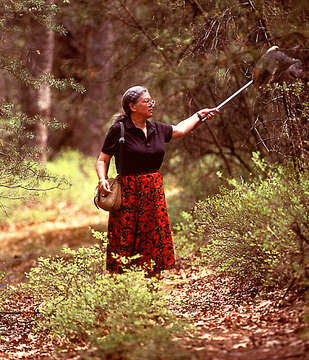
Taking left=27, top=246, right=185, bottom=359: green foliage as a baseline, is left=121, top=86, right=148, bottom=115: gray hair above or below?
above

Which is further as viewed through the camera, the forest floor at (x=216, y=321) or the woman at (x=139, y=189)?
the woman at (x=139, y=189)

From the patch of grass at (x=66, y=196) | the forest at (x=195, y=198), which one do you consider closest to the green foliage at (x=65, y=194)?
the patch of grass at (x=66, y=196)

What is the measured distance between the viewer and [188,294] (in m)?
6.50

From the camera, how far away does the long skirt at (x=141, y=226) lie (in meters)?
5.25

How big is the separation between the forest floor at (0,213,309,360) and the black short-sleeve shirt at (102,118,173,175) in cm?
133

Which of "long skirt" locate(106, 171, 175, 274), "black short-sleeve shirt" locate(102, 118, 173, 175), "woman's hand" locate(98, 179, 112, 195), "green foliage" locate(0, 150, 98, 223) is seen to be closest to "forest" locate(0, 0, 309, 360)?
"long skirt" locate(106, 171, 175, 274)

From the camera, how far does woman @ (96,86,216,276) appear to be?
5.21m

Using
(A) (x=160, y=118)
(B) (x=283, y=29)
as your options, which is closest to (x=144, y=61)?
(A) (x=160, y=118)

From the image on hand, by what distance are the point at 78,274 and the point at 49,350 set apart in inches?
30.8

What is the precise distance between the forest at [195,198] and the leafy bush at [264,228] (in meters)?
0.02

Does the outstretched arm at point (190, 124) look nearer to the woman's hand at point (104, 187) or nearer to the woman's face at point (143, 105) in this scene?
the woman's face at point (143, 105)

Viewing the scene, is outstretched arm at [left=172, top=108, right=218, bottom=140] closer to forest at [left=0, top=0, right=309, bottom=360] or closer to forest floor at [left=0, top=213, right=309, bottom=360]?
forest at [left=0, top=0, right=309, bottom=360]

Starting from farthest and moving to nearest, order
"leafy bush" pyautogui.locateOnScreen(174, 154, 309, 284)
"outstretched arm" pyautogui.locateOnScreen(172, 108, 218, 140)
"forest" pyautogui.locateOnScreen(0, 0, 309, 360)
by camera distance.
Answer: "outstretched arm" pyautogui.locateOnScreen(172, 108, 218, 140), "leafy bush" pyautogui.locateOnScreen(174, 154, 309, 284), "forest" pyautogui.locateOnScreen(0, 0, 309, 360)

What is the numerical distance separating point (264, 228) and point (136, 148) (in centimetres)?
132
